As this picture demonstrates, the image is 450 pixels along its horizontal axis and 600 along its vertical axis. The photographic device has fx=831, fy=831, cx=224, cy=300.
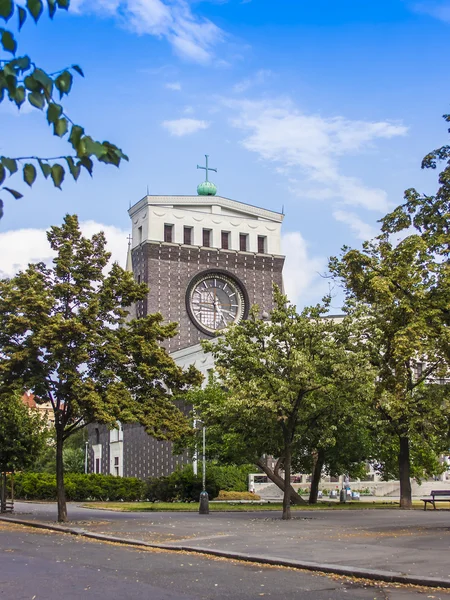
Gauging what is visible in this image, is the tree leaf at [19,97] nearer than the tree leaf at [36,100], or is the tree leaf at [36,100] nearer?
the tree leaf at [36,100]

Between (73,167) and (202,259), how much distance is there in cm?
8041

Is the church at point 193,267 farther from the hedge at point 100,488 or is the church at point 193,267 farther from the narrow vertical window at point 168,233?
the hedge at point 100,488

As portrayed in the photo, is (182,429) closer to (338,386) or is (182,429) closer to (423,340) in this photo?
(338,386)

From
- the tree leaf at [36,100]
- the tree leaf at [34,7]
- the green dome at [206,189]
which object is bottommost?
the tree leaf at [36,100]

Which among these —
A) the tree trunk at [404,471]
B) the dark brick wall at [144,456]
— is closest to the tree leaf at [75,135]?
the tree trunk at [404,471]

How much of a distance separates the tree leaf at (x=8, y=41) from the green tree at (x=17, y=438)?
111 feet

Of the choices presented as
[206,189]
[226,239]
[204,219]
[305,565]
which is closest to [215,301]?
[226,239]

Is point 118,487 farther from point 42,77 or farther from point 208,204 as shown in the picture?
point 42,77

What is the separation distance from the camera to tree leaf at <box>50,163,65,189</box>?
17.2 ft

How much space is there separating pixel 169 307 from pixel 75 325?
52.7 metres

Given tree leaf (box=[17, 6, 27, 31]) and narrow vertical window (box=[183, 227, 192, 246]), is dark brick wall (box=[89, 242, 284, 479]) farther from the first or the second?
tree leaf (box=[17, 6, 27, 31])

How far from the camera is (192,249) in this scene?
8500 centimetres

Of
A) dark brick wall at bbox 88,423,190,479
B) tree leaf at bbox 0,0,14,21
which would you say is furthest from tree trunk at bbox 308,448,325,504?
tree leaf at bbox 0,0,14,21

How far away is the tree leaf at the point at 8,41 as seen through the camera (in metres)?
4.75
